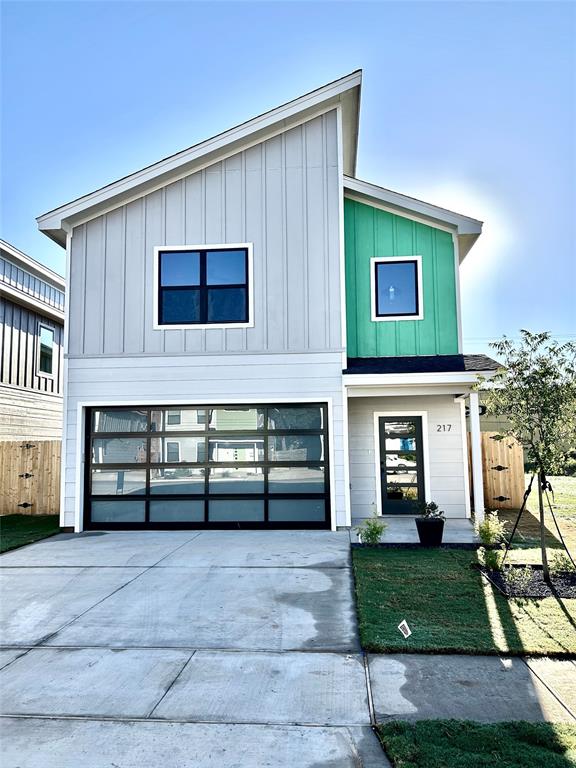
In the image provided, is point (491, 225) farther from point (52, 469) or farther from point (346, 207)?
point (52, 469)

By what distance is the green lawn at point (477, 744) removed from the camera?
8.84ft

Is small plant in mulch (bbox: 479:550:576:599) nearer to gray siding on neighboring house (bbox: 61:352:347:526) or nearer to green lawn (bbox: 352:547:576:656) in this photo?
green lawn (bbox: 352:547:576:656)

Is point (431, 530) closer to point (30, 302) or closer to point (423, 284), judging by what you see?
point (423, 284)

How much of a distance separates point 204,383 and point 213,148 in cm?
426

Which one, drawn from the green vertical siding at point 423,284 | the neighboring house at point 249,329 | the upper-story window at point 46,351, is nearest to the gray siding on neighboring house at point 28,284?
the upper-story window at point 46,351

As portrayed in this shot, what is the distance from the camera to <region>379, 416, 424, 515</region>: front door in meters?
10.5

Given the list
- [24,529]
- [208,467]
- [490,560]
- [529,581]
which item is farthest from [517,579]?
[24,529]

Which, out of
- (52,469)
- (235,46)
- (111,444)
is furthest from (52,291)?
(235,46)

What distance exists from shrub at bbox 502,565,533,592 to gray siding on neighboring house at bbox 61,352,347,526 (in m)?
3.61

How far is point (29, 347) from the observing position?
15.2 meters

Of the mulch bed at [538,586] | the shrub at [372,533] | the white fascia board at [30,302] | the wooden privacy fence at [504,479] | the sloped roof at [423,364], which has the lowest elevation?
the mulch bed at [538,586]

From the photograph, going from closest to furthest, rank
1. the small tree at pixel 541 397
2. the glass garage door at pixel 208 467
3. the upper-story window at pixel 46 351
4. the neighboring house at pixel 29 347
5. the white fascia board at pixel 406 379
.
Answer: the small tree at pixel 541 397 < the white fascia board at pixel 406 379 < the glass garage door at pixel 208 467 < the neighboring house at pixel 29 347 < the upper-story window at pixel 46 351

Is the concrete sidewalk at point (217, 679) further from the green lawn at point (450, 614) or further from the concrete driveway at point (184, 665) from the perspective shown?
the green lawn at point (450, 614)

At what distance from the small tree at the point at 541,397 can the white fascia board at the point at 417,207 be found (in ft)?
15.3
